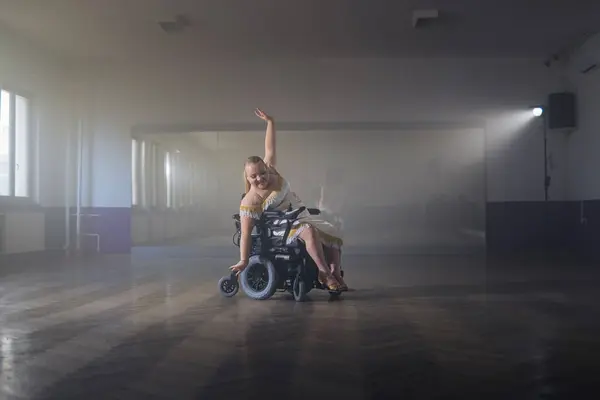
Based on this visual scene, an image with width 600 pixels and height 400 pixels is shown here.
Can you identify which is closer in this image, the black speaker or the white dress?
the white dress

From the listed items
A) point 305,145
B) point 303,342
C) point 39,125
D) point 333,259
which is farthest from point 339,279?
point 39,125

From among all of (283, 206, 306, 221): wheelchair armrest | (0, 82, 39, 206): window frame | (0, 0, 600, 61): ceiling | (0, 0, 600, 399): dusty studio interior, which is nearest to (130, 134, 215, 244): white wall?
(0, 0, 600, 399): dusty studio interior

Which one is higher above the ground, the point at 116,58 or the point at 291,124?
the point at 116,58

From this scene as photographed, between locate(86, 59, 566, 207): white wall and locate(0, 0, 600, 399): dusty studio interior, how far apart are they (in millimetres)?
22

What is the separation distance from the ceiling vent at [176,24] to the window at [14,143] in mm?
2428

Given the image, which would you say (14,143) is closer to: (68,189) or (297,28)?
(68,189)

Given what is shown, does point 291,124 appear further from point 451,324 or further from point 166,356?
point 166,356

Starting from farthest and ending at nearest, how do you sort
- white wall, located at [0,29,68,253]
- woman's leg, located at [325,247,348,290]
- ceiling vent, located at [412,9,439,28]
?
white wall, located at [0,29,68,253]
ceiling vent, located at [412,9,439,28]
woman's leg, located at [325,247,348,290]

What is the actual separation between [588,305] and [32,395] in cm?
369

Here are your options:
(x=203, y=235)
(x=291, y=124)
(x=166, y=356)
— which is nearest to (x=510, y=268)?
(x=291, y=124)

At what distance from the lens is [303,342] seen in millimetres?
3246

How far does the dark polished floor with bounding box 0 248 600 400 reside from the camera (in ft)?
7.98

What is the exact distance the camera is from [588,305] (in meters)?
4.52

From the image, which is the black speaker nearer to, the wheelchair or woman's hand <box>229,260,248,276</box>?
the wheelchair
